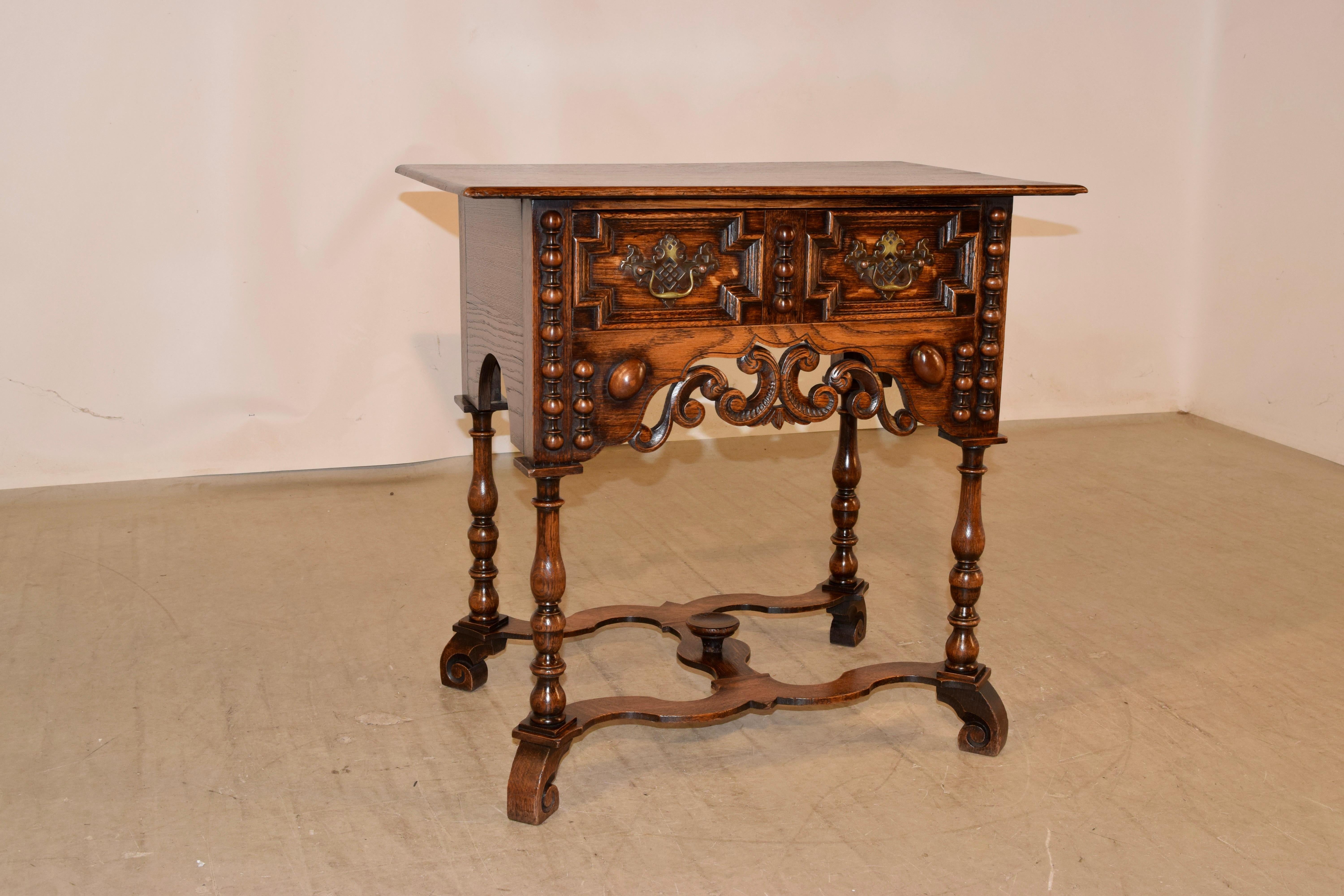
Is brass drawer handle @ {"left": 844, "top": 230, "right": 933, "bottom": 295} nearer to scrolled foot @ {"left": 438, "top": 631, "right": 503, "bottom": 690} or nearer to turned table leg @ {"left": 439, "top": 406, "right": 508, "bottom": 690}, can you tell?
turned table leg @ {"left": 439, "top": 406, "right": 508, "bottom": 690}

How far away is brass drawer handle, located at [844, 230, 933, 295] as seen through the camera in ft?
7.07

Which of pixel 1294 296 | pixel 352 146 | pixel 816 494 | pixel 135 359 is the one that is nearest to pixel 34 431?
pixel 135 359

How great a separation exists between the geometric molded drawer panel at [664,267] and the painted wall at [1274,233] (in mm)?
3546

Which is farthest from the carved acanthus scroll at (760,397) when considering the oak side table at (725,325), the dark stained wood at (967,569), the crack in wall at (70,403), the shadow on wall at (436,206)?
the crack in wall at (70,403)

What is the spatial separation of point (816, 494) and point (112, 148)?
2535 millimetres

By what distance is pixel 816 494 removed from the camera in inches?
162

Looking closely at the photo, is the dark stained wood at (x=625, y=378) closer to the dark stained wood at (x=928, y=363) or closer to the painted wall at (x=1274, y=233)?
the dark stained wood at (x=928, y=363)

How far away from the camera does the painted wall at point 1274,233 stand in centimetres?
476

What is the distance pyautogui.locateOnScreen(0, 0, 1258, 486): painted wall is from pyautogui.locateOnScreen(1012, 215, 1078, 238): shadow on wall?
0.01 metres

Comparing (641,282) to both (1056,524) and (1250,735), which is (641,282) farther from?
(1056,524)

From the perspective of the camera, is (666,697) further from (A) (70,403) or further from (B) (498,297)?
(A) (70,403)

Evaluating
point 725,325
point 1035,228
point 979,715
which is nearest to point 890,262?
point 725,325

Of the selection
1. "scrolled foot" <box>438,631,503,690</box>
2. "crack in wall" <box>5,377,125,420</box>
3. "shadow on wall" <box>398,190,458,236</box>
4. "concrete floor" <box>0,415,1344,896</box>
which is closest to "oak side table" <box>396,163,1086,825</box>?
"concrete floor" <box>0,415,1344,896</box>

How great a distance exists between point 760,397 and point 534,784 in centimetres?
75
